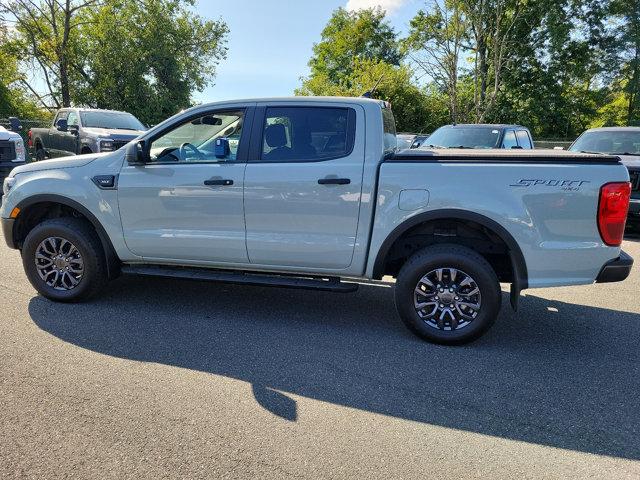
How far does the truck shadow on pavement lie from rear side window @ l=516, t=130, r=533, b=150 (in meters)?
5.77

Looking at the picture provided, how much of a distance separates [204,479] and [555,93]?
3402cm

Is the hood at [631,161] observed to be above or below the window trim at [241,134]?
below

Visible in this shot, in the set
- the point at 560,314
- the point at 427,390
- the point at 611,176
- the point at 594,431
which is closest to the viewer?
the point at 594,431

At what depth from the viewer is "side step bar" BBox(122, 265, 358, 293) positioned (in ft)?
13.9

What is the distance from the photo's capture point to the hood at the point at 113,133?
11.2 meters

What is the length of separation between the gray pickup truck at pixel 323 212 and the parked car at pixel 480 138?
5.44 meters

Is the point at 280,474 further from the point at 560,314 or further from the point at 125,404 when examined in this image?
the point at 560,314

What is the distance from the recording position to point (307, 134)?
4.32 meters

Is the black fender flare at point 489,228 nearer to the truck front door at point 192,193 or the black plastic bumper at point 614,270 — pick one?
the black plastic bumper at point 614,270

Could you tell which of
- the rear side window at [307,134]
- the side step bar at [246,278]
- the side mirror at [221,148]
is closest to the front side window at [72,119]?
the side step bar at [246,278]

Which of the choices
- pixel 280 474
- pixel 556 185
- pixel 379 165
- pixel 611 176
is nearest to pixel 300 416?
pixel 280 474

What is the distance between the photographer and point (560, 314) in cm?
495

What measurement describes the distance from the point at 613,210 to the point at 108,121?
11.9m

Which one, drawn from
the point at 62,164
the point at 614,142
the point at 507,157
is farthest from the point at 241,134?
the point at 614,142
